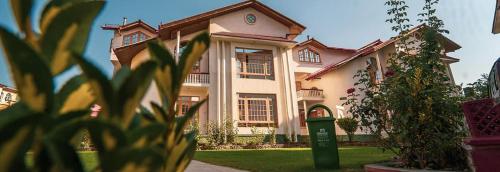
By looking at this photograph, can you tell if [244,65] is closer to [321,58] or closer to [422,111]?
[321,58]

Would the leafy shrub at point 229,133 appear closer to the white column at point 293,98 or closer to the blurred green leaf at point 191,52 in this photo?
the white column at point 293,98

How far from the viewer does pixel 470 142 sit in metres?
2.49

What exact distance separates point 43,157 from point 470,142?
9.73ft

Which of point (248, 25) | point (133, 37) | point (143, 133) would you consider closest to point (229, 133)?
point (248, 25)

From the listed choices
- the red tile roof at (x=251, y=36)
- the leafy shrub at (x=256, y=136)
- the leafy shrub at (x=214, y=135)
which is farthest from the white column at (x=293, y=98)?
the leafy shrub at (x=214, y=135)

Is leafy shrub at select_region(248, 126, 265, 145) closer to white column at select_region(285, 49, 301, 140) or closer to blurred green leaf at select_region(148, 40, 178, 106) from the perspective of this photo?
white column at select_region(285, 49, 301, 140)

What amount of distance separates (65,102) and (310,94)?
21057mm

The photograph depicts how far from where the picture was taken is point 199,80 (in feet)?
52.2

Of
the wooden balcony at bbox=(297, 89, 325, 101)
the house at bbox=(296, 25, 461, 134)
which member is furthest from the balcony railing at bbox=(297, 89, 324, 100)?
the house at bbox=(296, 25, 461, 134)

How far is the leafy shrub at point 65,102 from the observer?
0.28 m

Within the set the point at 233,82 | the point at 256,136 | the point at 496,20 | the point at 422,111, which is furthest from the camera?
the point at 233,82

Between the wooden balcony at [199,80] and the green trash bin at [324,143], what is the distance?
1115cm

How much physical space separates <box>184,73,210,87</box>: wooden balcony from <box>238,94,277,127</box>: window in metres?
1.90

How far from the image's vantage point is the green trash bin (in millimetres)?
4816
